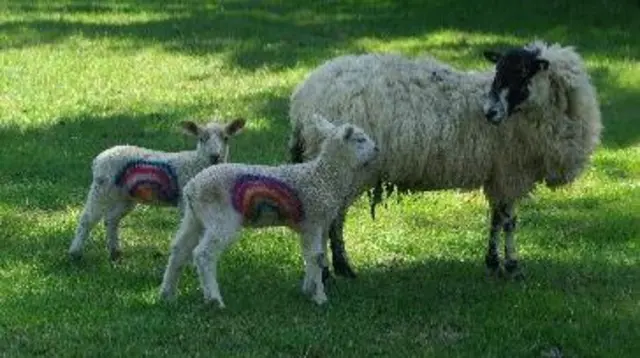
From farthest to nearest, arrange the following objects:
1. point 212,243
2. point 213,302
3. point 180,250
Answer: point 180,250, point 213,302, point 212,243

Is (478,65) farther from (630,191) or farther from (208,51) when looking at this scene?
(630,191)

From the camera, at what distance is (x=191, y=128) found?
9414mm

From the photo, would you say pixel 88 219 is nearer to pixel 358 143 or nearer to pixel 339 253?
pixel 339 253

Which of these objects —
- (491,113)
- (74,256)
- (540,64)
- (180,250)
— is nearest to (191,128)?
(180,250)

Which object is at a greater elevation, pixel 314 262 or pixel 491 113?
pixel 491 113

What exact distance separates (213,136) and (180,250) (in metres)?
1.20

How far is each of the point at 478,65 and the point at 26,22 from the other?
9.46 metres

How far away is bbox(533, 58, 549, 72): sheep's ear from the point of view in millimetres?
9688

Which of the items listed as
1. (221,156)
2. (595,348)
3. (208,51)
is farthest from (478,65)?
(595,348)

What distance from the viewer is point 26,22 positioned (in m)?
24.5

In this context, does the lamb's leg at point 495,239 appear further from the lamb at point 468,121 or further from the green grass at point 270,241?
the green grass at point 270,241

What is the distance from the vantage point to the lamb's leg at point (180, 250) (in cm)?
853

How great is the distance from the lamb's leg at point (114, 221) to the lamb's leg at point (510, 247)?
2947 millimetres

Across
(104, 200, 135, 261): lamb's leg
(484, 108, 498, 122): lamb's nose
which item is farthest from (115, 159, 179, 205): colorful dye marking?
(484, 108, 498, 122): lamb's nose
